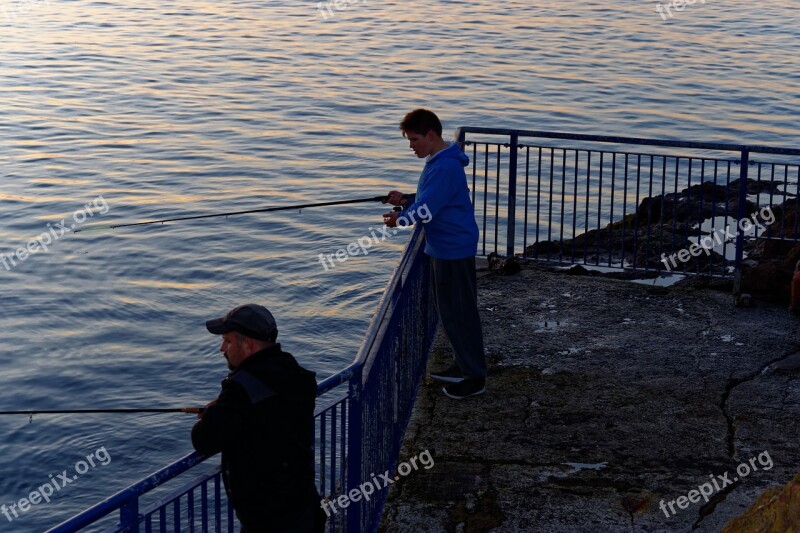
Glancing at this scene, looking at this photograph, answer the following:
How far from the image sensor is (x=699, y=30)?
41875mm

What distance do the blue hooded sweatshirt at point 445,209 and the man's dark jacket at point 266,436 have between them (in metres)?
2.75

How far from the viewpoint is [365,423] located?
19.2 feet

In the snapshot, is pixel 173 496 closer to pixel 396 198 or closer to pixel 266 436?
pixel 266 436

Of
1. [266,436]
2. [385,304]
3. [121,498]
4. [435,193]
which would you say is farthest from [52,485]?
[121,498]

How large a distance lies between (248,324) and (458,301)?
3.21 meters

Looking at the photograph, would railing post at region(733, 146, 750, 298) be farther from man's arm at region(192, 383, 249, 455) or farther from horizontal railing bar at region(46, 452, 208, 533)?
horizontal railing bar at region(46, 452, 208, 533)

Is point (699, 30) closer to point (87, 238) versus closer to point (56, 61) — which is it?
point (56, 61)

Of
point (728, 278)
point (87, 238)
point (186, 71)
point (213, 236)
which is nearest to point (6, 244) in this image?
point (87, 238)

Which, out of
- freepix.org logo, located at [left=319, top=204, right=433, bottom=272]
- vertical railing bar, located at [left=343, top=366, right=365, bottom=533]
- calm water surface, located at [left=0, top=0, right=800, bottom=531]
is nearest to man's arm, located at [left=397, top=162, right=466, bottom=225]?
vertical railing bar, located at [left=343, top=366, right=365, bottom=533]

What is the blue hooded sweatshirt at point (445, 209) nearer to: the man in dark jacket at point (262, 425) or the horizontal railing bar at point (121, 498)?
the man in dark jacket at point (262, 425)

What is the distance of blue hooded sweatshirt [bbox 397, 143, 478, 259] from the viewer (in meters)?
7.54

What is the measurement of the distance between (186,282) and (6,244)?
10.4ft

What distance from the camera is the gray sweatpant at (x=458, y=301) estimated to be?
7.84 meters

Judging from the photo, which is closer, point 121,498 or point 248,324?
point 121,498
